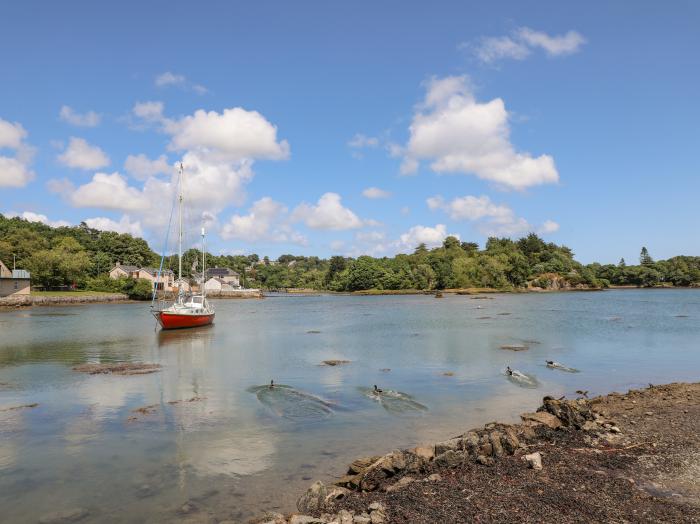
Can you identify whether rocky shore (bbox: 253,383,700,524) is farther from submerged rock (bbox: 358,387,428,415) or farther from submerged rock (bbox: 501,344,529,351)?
submerged rock (bbox: 501,344,529,351)

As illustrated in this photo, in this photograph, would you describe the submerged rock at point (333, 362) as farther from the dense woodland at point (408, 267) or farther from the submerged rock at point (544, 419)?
the dense woodland at point (408, 267)

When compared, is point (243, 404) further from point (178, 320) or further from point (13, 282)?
point (13, 282)

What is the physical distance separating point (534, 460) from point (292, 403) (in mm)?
11183

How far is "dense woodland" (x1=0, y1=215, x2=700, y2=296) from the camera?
115750mm

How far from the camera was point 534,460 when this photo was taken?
36.8 ft

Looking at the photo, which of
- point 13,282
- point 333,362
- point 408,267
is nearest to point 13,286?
point 13,282

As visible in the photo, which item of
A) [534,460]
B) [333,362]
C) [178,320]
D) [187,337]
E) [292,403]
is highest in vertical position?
[534,460]

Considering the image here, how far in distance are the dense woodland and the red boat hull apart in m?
70.4

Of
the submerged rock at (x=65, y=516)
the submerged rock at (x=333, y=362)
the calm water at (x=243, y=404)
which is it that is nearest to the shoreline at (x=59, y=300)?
the calm water at (x=243, y=404)

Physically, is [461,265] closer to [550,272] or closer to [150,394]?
[550,272]

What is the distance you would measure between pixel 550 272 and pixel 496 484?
182 meters

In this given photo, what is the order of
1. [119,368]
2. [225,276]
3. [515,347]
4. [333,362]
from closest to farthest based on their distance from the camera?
[119,368] < [333,362] < [515,347] < [225,276]

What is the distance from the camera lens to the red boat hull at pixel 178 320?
47750 millimetres

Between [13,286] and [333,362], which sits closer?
[333,362]
